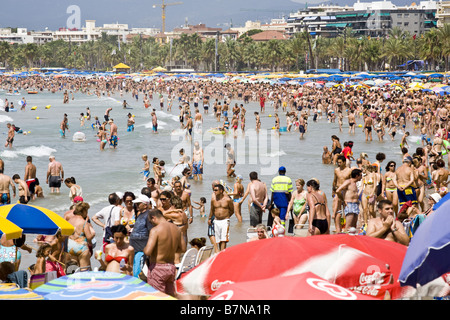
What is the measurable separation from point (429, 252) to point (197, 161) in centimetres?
1189

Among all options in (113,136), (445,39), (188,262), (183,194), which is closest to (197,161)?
(183,194)

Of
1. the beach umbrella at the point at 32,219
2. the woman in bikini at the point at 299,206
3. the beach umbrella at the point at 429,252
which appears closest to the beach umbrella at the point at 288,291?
the beach umbrella at the point at 429,252

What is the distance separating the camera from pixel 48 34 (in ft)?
655

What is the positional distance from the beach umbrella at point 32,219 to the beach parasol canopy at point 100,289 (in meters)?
2.09

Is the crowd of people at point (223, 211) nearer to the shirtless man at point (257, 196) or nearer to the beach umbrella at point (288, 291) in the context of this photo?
the shirtless man at point (257, 196)

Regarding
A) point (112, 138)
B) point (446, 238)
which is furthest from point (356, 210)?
point (112, 138)

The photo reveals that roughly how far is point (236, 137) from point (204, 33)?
496 ft

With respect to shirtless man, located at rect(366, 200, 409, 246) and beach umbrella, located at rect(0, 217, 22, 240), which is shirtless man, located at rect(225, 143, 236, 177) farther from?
beach umbrella, located at rect(0, 217, 22, 240)

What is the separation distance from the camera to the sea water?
14562 millimetres

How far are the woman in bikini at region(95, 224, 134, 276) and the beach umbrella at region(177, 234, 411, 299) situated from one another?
4.94 feet

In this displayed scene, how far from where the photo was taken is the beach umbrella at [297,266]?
474 centimetres

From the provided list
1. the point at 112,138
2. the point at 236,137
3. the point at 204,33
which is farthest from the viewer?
the point at 204,33

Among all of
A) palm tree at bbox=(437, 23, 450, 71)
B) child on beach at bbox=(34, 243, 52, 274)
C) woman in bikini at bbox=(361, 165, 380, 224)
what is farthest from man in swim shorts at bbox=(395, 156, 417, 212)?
palm tree at bbox=(437, 23, 450, 71)
